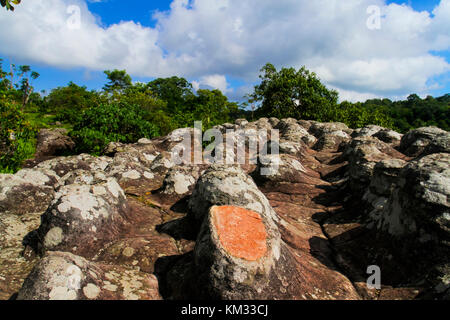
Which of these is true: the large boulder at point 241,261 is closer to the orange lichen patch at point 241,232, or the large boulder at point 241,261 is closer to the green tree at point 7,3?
the orange lichen patch at point 241,232

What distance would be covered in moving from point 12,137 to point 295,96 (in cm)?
2036

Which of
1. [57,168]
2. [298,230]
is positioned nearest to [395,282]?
[298,230]

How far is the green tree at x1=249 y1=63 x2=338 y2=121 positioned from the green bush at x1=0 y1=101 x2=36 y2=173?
60.3 ft

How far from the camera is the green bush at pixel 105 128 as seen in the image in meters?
10.8

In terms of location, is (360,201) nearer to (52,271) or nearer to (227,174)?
(227,174)

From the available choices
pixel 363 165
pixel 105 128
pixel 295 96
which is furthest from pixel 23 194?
pixel 295 96

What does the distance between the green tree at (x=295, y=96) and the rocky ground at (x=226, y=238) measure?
18371mm

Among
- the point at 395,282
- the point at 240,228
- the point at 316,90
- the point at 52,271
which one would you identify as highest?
the point at 316,90

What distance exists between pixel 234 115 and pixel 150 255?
54.2 metres

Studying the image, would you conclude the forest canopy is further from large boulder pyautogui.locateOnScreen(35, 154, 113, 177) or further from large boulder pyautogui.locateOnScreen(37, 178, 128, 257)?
large boulder pyautogui.locateOnScreen(37, 178, 128, 257)

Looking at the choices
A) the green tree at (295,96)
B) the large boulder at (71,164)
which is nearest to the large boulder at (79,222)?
the large boulder at (71,164)

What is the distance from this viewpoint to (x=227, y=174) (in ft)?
13.8

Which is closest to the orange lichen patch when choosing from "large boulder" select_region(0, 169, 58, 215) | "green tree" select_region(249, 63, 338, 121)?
"large boulder" select_region(0, 169, 58, 215)

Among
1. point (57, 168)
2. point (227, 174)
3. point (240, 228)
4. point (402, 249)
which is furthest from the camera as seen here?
point (57, 168)
